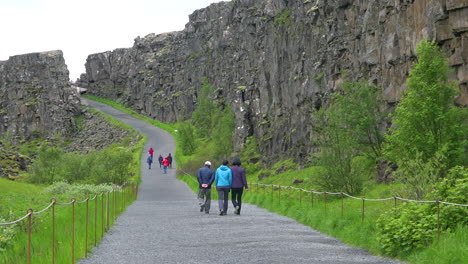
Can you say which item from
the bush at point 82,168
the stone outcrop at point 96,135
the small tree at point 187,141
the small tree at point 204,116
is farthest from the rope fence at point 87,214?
the stone outcrop at point 96,135

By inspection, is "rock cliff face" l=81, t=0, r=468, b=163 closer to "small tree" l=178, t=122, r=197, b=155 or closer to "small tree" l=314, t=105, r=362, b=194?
"small tree" l=178, t=122, r=197, b=155

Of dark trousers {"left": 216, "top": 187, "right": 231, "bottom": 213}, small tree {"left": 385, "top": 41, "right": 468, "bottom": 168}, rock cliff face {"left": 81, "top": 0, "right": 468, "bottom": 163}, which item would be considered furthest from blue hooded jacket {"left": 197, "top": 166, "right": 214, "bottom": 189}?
rock cliff face {"left": 81, "top": 0, "right": 468, "bottom": 163}

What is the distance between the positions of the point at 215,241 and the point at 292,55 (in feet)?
187

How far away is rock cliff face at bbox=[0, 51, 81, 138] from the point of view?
158250mm

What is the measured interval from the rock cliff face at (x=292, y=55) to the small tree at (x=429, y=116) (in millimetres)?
2679

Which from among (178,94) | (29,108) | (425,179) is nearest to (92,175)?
(425,179)

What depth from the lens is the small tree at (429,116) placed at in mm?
33812

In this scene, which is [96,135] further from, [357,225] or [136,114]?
[357,225]

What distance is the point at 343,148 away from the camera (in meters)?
32.3

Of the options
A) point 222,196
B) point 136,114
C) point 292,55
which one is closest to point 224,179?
point 222,196

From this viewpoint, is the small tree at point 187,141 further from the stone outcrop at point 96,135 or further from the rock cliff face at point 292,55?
the stone outcrop at point 96,135

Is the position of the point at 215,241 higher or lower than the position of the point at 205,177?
lower

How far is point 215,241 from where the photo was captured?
16.8 metres

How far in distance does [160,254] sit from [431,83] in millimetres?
25321
